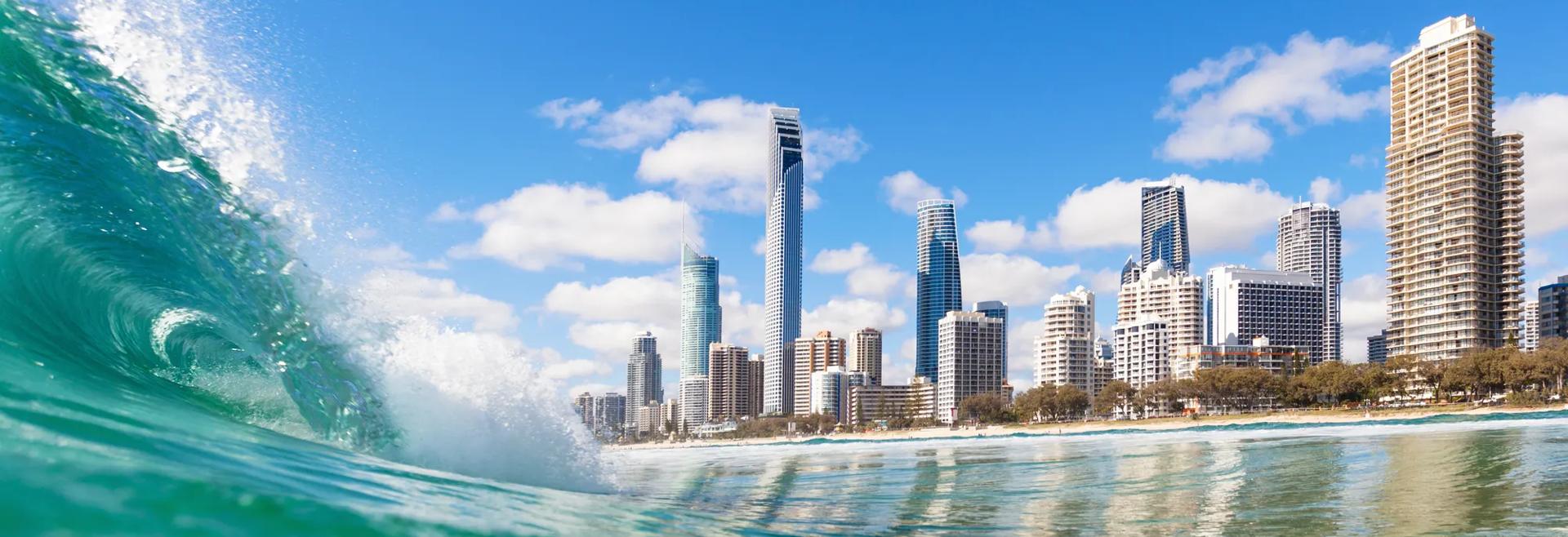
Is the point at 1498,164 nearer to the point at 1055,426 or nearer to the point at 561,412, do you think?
the point at 1055,426

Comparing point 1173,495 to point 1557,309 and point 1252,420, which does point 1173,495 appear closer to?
point 1252,420

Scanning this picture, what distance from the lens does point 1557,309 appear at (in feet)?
632

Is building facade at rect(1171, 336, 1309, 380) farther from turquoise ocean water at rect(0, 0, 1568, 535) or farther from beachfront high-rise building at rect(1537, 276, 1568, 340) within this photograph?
turquoise ocean water at rect(0, 0, 1568, 535)

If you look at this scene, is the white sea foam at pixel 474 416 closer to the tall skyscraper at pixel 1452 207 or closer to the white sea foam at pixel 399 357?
the white sea foam at pixel 399 357

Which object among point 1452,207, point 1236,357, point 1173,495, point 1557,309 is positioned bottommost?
point 1173,495

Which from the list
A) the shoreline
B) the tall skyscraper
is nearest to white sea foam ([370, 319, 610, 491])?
the shoreline

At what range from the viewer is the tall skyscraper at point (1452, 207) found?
148m

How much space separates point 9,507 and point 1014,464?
3043 cm

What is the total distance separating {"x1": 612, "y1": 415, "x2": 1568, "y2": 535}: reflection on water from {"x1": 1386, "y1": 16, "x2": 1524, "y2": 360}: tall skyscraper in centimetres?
13478

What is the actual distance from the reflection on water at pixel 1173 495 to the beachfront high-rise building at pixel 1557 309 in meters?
192

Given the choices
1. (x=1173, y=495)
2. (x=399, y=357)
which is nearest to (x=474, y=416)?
(x=399, y=357)

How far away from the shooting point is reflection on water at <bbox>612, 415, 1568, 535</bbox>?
12.9 metres

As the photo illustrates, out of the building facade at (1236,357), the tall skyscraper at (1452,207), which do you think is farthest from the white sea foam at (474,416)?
the building facade at (1236,357)

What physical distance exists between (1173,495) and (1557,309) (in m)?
219
